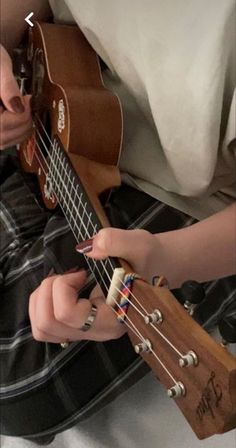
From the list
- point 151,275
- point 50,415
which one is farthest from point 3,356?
point 151,275

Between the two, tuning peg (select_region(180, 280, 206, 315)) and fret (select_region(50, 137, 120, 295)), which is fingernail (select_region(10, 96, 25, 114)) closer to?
fret (select_region(50, 137, 120, 295))

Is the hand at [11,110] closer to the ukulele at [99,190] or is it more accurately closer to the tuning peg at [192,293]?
the ukulele at [99,190]

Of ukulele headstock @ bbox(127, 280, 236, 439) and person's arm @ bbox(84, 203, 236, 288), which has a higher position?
ukulele headstock @ bbox(127, 280, 236, 439)

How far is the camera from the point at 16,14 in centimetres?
96

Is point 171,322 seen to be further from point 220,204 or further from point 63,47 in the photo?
point 63,47

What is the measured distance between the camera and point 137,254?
64 cm

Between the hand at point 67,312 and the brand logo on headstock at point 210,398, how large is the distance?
0.16m

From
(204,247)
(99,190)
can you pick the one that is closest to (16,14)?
(99,190)

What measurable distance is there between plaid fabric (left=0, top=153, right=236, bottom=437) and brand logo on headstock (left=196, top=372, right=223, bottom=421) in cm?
28

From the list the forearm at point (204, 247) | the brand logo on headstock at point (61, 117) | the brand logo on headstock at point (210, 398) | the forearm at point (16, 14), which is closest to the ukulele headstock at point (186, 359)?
the brand logo on headstock at point (210, 398)

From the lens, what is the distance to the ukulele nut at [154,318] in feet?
1.78

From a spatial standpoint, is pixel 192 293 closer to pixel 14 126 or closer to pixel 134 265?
pixel 134 265

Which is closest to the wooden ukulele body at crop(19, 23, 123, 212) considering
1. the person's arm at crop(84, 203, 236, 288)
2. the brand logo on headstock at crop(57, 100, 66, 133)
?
the brand logo on headstock at crop(57, 100, 66, 133)

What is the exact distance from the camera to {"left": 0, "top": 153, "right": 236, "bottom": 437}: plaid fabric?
815mm
